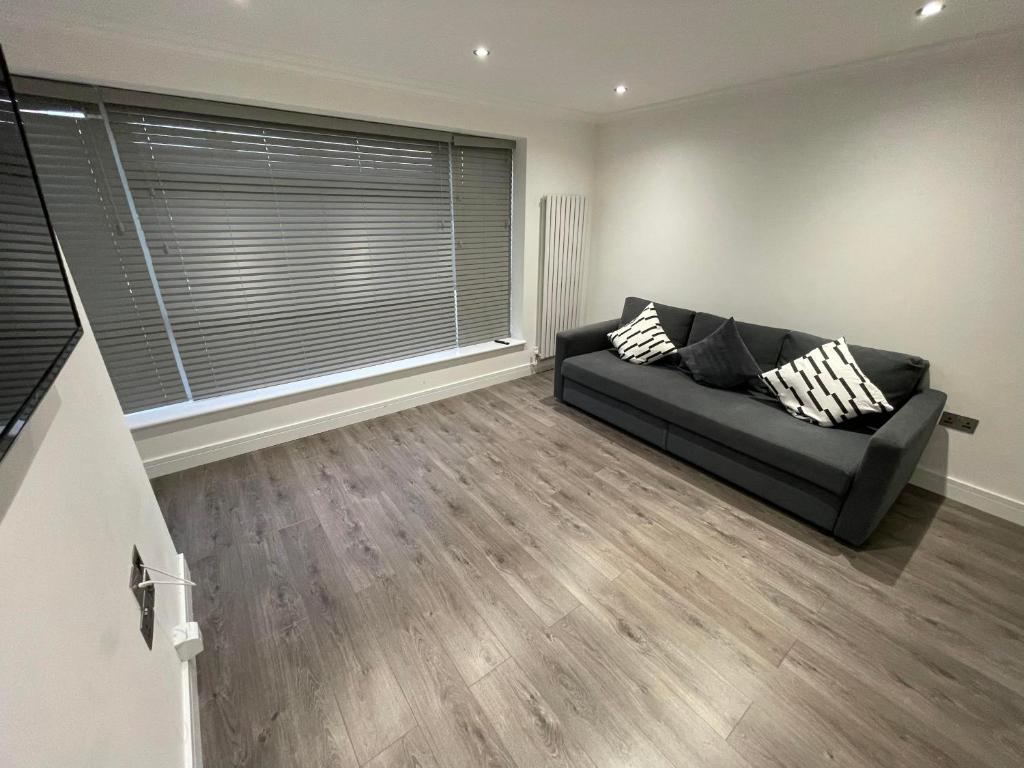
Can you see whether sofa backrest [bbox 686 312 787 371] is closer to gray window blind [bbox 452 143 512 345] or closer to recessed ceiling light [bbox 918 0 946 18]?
recessed ceiling light [bbox 918 0 946 18]

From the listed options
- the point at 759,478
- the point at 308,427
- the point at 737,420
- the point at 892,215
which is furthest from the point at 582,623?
the point at 892,215

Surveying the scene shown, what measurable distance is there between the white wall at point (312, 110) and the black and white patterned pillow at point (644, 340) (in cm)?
100

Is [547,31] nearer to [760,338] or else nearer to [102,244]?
[760,338]

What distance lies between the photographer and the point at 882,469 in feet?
5.91

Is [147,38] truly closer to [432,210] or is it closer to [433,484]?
[432,210]

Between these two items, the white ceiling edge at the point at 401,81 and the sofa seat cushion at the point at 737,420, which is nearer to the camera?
the white ceiling edge at the point at 401,81

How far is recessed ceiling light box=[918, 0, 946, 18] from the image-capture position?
1600mm

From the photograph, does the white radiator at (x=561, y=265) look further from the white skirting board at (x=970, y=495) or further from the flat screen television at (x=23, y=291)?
the flat screen television at (x=23, y=291)

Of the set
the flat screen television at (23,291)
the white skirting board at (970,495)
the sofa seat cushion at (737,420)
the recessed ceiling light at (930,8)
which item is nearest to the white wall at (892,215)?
the white skirting board at (970,495)

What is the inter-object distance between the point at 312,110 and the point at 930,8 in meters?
3.06

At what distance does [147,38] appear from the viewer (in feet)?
6.29

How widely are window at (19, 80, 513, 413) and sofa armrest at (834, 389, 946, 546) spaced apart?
2.97 metres

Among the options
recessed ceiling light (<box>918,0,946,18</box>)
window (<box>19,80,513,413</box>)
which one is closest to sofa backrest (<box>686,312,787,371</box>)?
recessed ceiling light (<box>918,0,946,18</box>)

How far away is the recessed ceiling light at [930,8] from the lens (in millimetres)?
1600
